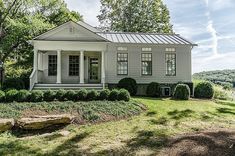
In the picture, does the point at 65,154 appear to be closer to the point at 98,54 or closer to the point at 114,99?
the point at 114,99

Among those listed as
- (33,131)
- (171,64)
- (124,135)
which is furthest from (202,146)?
(171,64)

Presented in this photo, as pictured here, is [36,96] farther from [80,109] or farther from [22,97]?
[80,109]

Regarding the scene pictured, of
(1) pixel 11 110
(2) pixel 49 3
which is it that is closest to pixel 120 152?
(1) pixel 11 110

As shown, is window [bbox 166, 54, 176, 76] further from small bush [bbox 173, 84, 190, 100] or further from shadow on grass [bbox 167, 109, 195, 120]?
shadow on grass [bbox 167, 109, 195, 120]

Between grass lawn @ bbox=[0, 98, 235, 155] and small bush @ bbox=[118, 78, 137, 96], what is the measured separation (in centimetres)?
554

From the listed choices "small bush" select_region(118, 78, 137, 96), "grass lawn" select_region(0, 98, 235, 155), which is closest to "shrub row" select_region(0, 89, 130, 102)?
"grass lawn" select_region(0, 98, 235, 155)

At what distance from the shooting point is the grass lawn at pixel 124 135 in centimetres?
912

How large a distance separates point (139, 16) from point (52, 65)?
1922 cm

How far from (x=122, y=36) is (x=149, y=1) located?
1691 centimetres

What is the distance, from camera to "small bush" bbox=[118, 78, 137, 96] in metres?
21.0

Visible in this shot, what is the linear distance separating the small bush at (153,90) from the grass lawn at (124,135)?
18.2ft

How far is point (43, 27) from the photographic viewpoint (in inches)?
1076

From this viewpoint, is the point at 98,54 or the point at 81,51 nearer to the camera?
the point at 81,51

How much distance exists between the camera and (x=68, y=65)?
2338 centimetres
